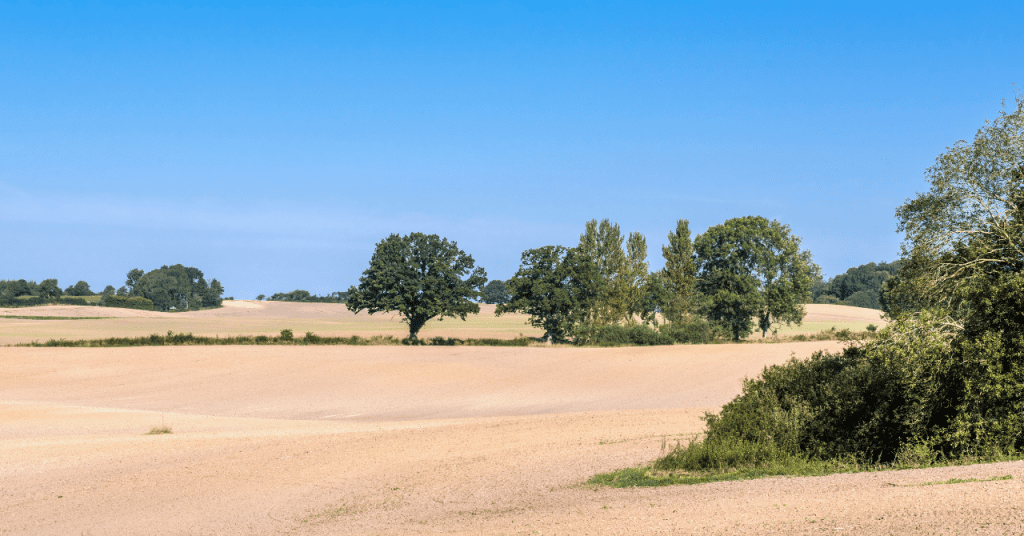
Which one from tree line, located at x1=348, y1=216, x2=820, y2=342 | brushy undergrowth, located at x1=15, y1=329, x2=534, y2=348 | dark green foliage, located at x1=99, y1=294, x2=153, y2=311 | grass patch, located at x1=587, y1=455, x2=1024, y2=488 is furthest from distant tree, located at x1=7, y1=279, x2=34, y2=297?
grass patch, located at x1=587, y1=455, x2=1024, y2=488

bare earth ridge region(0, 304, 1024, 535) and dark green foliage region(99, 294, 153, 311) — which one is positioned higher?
dark green foliage region(99, 294, 153, 311)

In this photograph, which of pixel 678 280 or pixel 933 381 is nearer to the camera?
pixel 933 381

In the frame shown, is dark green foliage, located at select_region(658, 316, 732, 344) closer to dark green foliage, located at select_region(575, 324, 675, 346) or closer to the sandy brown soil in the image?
dark green foliage, located at select_region(575, 324, 675, 346)

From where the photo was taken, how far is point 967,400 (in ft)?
46.5

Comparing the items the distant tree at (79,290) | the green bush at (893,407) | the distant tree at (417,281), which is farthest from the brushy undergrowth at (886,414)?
the distant tree at (79,290)

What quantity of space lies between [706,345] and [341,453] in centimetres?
4078

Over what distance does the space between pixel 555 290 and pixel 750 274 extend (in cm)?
1806

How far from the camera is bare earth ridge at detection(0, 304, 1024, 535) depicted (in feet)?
31.3

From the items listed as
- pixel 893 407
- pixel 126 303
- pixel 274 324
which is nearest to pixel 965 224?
pixel 893 407

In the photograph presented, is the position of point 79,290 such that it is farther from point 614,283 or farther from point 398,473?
point 398,473

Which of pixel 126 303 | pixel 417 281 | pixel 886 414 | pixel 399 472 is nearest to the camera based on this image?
pixel 886 414

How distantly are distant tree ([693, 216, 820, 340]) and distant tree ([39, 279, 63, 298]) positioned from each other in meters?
133

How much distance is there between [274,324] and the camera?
309ft

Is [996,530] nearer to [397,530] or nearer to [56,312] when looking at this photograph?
[397,530]
